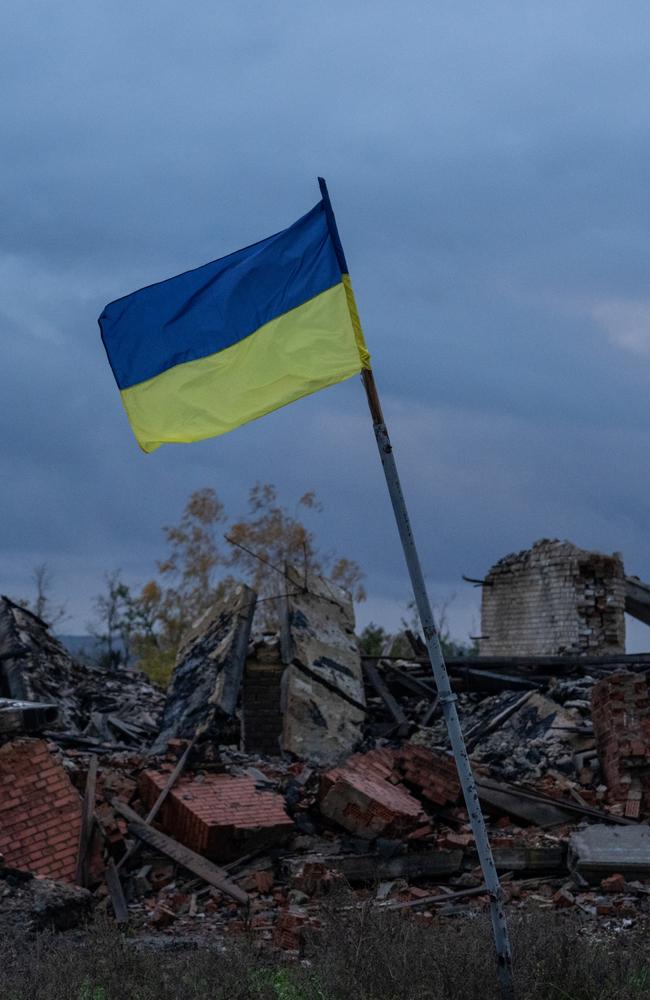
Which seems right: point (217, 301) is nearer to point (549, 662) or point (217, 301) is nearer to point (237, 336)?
point (237, 336)

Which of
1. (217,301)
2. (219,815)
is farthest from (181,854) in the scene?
(217,301)

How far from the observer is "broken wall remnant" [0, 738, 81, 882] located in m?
9.72

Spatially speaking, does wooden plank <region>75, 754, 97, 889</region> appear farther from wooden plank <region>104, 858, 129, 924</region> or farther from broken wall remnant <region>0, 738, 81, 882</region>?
wooden plank <region>104, 858, 129, 924</region>

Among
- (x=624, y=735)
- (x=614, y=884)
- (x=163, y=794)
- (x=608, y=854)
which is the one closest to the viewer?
(x=614, y=884)

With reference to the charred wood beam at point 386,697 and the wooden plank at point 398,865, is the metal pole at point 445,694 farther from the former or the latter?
the charred wood beam at point 386,697

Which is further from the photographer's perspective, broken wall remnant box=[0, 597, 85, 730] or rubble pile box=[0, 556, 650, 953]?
broken wall remnant box=[0, 597, 85, 730]

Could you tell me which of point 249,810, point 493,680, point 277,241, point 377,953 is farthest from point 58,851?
point 493,680

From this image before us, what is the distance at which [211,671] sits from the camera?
44.9 ft

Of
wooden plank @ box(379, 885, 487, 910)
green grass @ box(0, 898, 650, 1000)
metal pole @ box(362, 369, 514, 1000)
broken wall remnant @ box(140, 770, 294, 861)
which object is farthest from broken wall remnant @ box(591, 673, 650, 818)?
metal pole @ box(362, 369, 514, 1000)

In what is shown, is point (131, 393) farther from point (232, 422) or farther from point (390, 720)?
point (390, 720)

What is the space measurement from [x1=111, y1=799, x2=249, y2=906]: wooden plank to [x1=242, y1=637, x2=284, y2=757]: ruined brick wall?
12.4 ft

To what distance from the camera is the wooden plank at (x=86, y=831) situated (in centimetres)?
962

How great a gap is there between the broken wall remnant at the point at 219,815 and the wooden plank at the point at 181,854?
0.55 ft

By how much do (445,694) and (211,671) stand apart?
7.92 metres
